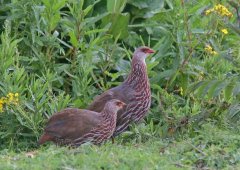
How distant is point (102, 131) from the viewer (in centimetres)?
927

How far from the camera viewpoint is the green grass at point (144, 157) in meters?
7.16

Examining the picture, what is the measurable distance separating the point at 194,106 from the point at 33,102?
6.56 ft

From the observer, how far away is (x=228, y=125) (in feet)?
33.7

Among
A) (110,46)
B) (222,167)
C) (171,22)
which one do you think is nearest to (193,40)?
(171,22)

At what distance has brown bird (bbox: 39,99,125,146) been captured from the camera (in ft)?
30.1

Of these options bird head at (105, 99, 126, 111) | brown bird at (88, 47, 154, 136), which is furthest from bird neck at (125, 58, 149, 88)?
bird head at (105, 99, 126, 111)

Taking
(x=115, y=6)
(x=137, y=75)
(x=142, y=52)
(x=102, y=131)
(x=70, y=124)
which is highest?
(x=115, y=6)

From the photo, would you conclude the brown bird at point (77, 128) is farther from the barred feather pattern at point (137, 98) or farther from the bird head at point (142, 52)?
the bird head at point (142, 52)

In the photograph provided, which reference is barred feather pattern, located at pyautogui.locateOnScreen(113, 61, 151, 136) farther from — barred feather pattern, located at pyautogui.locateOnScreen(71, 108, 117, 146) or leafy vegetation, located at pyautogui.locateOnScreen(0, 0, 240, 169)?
barred feather pattern, located at pyautogui.locateOnScreen(71, 108, 117, 146)

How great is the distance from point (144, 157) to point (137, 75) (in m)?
2.78

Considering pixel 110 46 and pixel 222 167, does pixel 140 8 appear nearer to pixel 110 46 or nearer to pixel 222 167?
pixel 110 46

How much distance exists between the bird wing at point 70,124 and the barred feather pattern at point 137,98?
619 millimetres

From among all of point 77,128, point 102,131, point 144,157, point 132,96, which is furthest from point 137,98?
point 144,157

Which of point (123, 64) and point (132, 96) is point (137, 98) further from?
point (123, 64)
